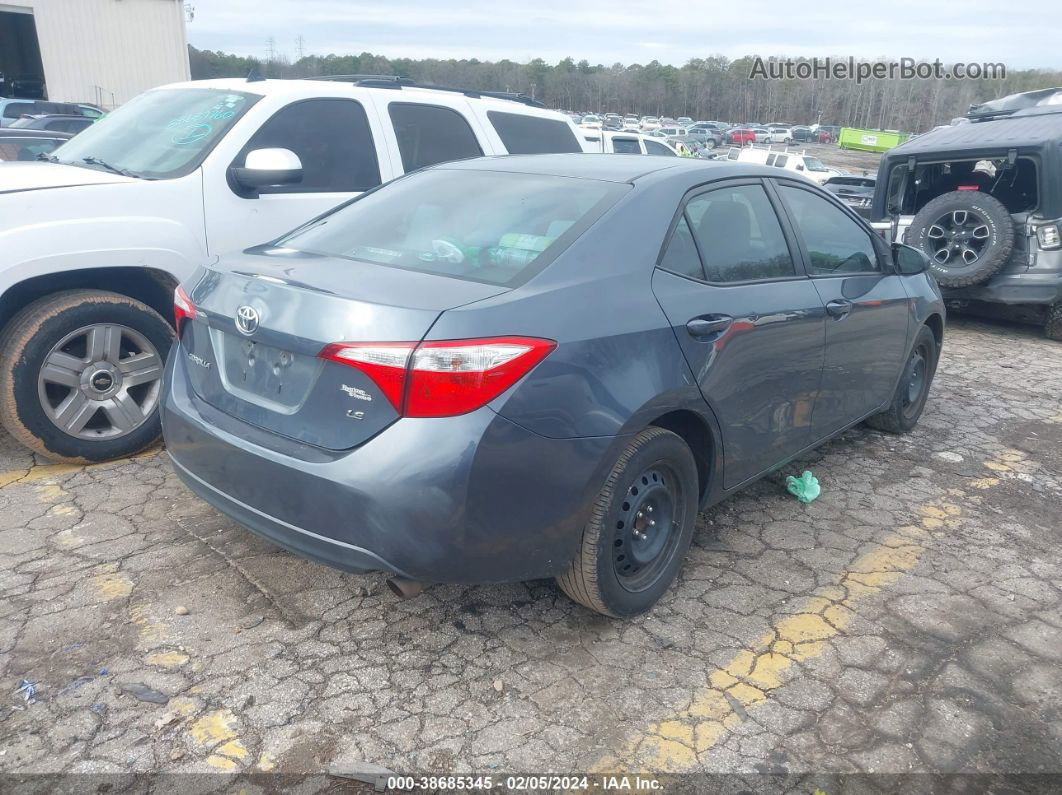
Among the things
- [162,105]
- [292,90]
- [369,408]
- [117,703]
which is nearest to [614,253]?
[369,408]

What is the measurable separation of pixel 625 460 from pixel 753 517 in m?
1.52

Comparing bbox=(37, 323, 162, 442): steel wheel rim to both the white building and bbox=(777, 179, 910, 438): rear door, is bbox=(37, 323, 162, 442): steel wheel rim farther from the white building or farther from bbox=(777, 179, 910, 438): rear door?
the white building

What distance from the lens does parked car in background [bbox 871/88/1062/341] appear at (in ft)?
24.1

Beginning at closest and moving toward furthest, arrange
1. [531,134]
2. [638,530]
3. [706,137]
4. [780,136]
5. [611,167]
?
[638,530], [611,167], [531,134], [706,137], [780,136]

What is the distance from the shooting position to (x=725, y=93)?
115 meters

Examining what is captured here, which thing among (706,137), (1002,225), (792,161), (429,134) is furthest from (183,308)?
(706,137)

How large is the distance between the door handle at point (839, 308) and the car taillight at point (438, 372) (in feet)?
6.40

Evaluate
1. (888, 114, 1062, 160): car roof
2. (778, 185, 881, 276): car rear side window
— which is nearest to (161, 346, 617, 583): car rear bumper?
(778, 185, 881, 276): car rear side window

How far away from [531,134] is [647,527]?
3782 mm

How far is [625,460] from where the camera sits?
8.77 feet

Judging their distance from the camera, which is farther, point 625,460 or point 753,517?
point 753,517

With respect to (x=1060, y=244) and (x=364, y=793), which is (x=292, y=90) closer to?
(x=364, y=793)

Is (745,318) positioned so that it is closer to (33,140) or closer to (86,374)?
(86,374)

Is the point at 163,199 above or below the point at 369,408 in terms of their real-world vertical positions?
above
